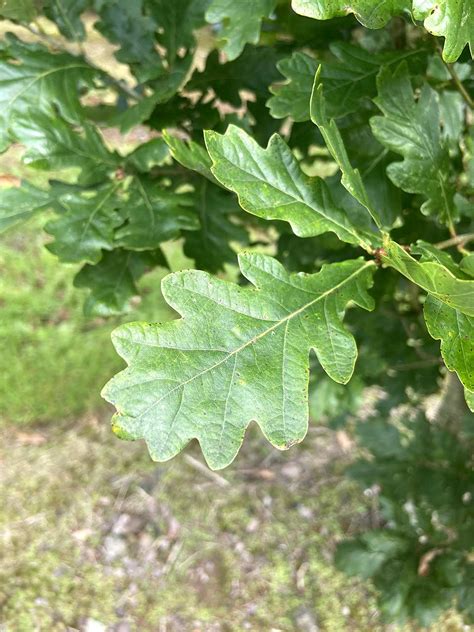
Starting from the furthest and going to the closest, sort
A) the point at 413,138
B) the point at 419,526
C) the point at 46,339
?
the point at 46,339 → the point at 419,526 → the point at 413,138

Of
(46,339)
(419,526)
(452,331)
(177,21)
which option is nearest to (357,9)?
(452,331)

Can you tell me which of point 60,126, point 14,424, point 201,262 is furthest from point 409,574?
point 14,424

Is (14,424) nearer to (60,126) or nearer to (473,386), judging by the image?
(60,126)

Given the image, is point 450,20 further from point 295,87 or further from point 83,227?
point 83,227

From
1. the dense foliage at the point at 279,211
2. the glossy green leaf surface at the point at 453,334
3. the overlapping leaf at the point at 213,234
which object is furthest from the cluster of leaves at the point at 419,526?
the glossy green leaf surface at the point at 453,334

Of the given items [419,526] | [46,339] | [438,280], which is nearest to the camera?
[438,280]

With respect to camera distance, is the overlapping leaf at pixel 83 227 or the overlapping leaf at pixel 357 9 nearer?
the overlapping leaf at pixel 357 9

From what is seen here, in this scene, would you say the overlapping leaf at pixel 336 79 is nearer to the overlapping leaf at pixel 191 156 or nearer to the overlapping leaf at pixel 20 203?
the overlapping leaf at pixel 191 156
